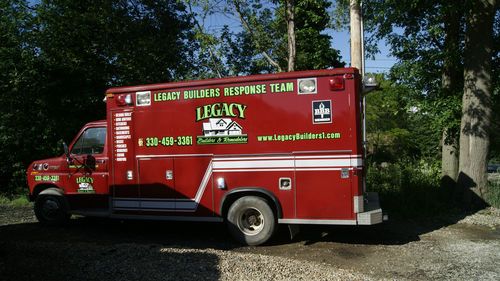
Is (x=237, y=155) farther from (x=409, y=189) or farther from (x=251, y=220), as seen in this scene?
(x=409, y=189)

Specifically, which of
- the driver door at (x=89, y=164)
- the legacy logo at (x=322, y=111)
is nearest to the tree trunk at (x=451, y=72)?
the legacy logo at (x=322, y=111)

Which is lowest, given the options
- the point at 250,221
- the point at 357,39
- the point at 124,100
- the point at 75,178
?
the point at 250,221

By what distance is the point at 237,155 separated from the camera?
783 cm

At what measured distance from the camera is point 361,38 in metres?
9.75

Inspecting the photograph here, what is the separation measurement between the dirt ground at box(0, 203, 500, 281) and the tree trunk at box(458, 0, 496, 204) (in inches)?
38.4

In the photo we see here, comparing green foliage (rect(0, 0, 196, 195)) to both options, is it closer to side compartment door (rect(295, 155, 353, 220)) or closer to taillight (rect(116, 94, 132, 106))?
taillight (rect(116, 94, 132, 106))

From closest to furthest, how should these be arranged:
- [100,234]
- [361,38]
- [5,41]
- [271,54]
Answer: [100,234] → [361,38] → [5,41] → [271,54]

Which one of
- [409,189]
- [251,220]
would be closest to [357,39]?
[409,189]

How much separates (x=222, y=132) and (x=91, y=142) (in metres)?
2.96

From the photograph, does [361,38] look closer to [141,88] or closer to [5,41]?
[141,88]

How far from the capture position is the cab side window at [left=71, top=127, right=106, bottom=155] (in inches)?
359

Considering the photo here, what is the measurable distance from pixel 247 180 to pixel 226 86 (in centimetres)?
162

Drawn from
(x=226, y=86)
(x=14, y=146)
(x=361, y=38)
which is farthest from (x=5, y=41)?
(x=361, y=38)

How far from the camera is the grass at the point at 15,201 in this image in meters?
13.6
